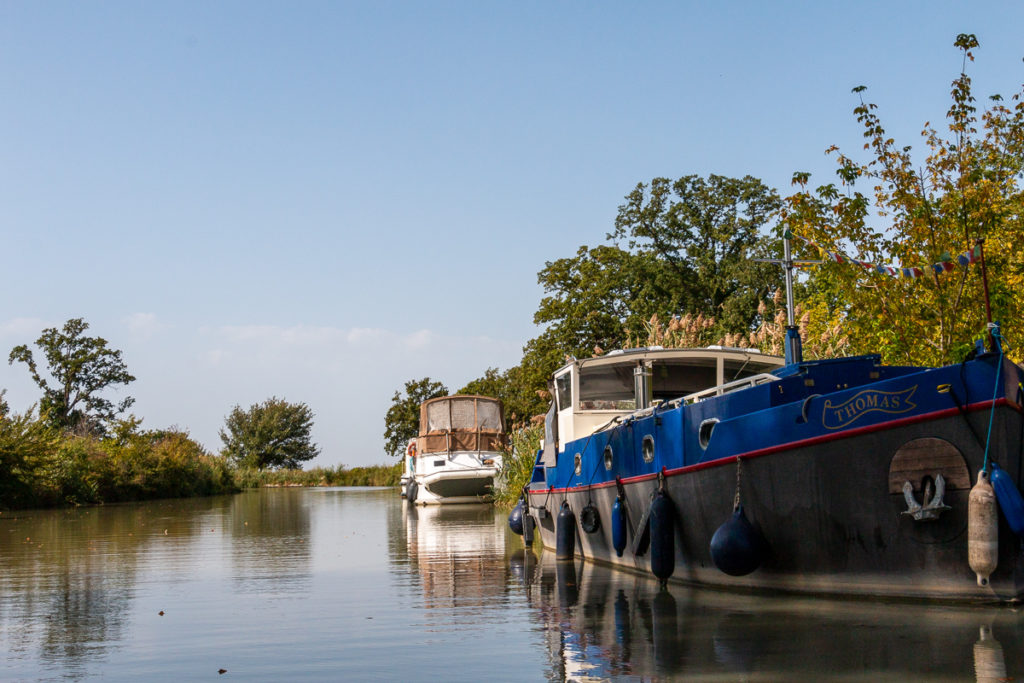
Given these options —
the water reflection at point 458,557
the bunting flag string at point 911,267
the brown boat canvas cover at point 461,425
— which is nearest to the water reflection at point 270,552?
the water reflection at point 458,557

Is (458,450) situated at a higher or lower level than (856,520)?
higher

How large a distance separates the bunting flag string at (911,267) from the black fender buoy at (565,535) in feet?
15.2

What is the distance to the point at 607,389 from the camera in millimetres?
13555

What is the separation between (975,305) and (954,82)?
11.3 feet

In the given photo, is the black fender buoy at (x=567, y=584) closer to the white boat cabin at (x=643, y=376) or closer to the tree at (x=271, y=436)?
the white boat cabin at (x=643, y=376)

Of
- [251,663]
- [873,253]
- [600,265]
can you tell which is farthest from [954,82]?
[600,265]

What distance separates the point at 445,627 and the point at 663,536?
265 centimetres

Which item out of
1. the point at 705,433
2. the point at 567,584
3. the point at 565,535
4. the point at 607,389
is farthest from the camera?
the point at 565,535

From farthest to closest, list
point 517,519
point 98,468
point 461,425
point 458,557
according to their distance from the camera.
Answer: point 98,468 → point 461,425 → point 517,519 → point 458,557

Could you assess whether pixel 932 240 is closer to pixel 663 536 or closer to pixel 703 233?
pixel 663 536

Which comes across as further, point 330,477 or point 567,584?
point 330,477

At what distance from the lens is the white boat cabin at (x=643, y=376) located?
42.2ft

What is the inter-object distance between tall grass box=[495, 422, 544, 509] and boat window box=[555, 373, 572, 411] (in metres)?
8.75

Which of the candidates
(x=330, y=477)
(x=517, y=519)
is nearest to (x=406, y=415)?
(x=330, y=477)
